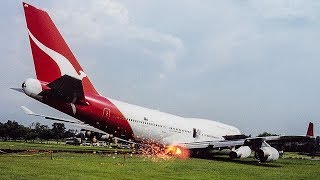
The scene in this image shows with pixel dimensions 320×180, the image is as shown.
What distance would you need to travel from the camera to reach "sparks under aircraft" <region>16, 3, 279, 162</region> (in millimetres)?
25516

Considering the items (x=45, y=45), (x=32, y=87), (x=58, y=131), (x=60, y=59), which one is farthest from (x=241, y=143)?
(x=58, y=131)

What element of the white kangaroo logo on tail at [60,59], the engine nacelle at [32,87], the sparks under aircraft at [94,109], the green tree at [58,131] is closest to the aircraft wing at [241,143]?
the sparks under aircraft at [94,109]

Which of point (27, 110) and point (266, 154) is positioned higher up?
point (27, 110)

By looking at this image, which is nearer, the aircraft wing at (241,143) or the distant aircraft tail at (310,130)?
the aircraft wing at (241,143)

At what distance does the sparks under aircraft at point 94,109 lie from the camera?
83.7ft

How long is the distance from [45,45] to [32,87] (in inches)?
139

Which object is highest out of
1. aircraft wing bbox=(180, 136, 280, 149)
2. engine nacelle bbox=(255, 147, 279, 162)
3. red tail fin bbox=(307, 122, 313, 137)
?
red tail fin bbox=(307, 122, 313, 137)

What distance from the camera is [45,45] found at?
1030 inches

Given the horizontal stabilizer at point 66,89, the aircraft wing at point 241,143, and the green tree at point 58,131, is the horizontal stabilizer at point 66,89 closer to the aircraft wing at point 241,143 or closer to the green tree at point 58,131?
the aircraft wing at point 241,143

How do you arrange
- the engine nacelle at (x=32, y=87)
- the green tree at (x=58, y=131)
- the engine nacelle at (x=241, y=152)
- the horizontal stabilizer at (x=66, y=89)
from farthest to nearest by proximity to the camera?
the green tree at (x=58, y=131) → the engine nacelle at (x=241, y=152) → the engine nacelle at (x=32, y=87) → the horizontal stabilizer at (x=66, y=89)

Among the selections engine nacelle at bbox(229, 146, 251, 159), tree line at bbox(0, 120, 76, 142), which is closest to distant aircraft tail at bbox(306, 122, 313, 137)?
engine nacelle at bbox(229, 146, 251, 159)

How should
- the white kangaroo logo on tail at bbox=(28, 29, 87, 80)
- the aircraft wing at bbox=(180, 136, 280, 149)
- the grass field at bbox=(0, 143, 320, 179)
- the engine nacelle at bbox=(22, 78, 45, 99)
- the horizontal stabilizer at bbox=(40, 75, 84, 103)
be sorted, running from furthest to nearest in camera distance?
the aircraft wing at bbox=(180, 136, 280, 149) < the white kangaroo logo on tail at bbox=(28, 29, 87, 80) < the engine nacelle at bbox=(22, 78, 45, 99) < the horizontal stabilizer at bbox=(40, 75, 84, 103) < the grass field at bbox=(0, 143, 320, 179)

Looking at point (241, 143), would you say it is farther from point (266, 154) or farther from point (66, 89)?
point (66, 89)

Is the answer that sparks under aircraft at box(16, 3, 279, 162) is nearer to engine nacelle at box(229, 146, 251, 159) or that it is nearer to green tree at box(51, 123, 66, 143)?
engine nacelle at box(229, 146, 251, 159)
